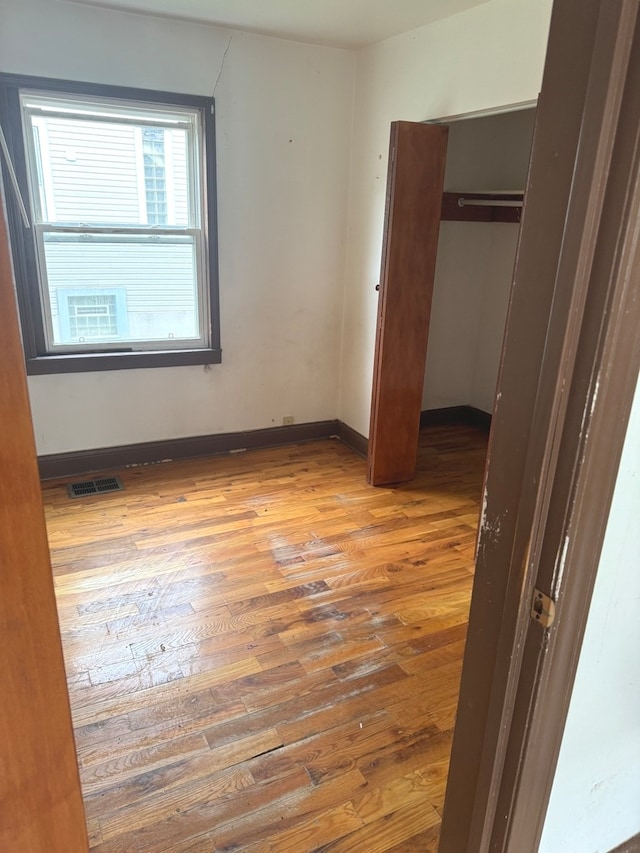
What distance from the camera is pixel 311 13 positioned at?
2867 millimetres

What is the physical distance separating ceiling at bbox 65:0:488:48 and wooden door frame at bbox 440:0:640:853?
7.86ft

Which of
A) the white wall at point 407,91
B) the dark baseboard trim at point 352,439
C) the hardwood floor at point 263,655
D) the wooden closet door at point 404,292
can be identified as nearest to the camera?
the hardwood floor at point 263,655

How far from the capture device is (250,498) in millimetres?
3328

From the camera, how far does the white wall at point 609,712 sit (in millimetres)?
916

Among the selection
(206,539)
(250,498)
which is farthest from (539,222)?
(250,498)

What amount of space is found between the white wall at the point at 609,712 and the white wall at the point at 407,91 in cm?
211

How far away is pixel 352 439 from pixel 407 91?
2121 mm

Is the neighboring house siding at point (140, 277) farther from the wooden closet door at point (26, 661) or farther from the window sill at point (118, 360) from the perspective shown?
the wooden closet door at point (26, 661)

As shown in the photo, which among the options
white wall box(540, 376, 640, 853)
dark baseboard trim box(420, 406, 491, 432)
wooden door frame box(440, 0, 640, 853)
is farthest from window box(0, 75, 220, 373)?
white wall box(540, 376, 640, 853)

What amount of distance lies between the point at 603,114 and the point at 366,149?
320 cm

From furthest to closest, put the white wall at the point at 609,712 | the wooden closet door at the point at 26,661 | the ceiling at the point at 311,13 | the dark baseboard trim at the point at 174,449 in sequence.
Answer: the dark baseboard trim at the point at 174,449 → the ceiling at the point at 311,13 → the white wall at the point at 609,712 → the wooden closet door at the point at 26,661

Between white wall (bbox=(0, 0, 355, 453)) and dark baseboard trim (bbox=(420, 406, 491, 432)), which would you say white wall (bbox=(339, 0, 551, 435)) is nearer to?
white wall (bbox=(0, 0, 355, 453))

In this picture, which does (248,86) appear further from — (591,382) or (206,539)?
(591,382)

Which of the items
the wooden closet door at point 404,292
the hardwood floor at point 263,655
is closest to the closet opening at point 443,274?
the wooden closet door at point 404,292
